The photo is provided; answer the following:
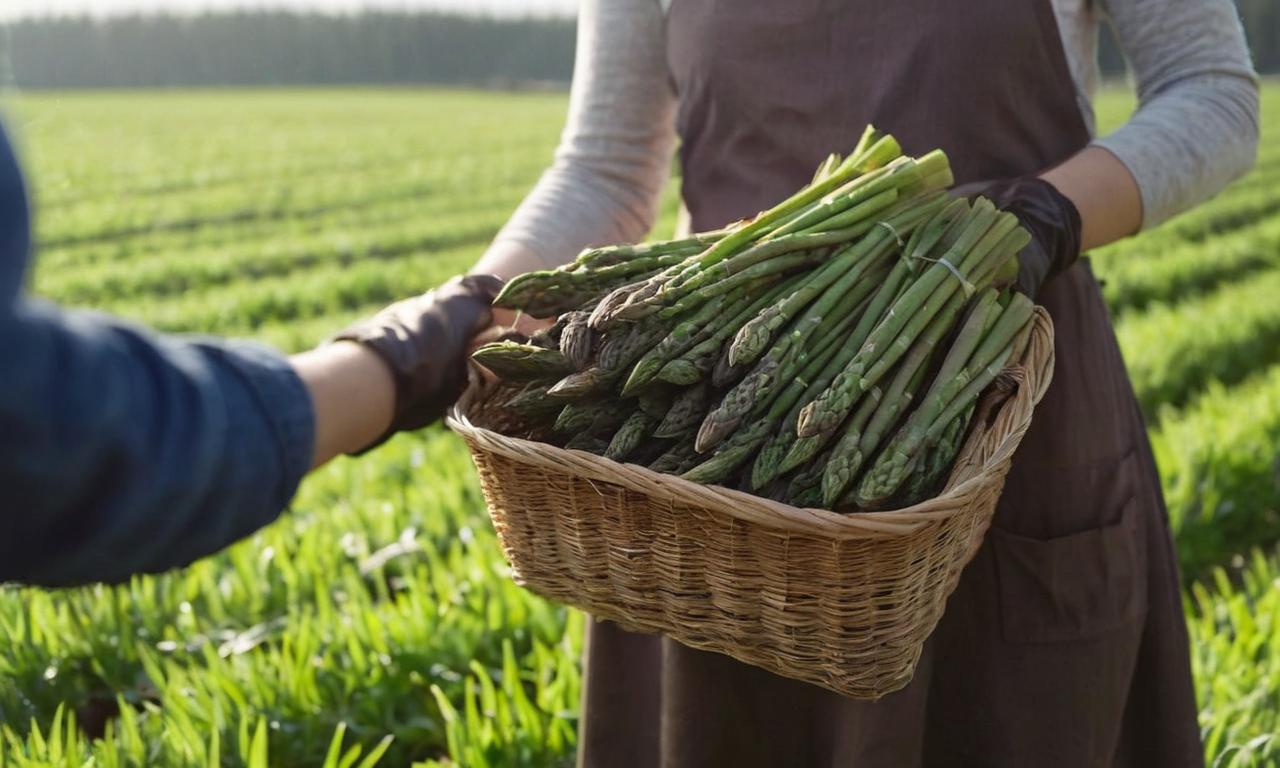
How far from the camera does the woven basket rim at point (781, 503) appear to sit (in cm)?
116

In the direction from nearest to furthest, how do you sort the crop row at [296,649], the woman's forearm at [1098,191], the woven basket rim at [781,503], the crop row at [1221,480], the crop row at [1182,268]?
the woven basket rim at [781,503] < the woman's forearm at [1098,191] < the crop row at [296,649] < the crop row at [1221,480] < the crop row at [1182,268]

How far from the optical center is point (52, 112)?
1.59 m

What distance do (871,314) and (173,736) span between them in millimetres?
1648

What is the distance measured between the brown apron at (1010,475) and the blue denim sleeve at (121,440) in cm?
98

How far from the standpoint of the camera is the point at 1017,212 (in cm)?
153

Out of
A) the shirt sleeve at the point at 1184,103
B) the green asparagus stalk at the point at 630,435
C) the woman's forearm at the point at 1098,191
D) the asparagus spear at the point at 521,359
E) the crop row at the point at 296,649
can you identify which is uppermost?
the shirt sleeve at the point at 1184,103

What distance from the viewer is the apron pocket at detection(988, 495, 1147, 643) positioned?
168cm

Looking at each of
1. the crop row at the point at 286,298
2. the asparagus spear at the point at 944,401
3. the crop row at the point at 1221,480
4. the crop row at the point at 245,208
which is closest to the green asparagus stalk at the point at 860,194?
the asparagus spear at the point at 944,401

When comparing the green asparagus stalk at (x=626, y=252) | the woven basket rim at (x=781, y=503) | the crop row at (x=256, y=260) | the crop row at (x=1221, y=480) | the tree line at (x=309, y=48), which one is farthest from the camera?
the tree line at (x=309, y=48)

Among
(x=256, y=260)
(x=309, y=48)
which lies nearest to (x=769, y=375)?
(x=256, y=260)

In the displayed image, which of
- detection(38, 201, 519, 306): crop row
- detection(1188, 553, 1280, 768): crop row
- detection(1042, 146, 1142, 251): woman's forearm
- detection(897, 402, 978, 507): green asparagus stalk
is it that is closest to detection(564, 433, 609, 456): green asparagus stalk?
detection(897, 402, 978, 507): green asparagus stalk

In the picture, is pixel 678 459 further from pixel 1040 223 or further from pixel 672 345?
pixel 1040 223

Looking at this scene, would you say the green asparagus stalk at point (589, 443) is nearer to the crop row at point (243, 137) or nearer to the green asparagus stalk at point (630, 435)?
the green asparagus stalk at point (630, 435)

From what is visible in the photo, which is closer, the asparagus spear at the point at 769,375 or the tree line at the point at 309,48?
the asparagus spear at the point at 769,375
